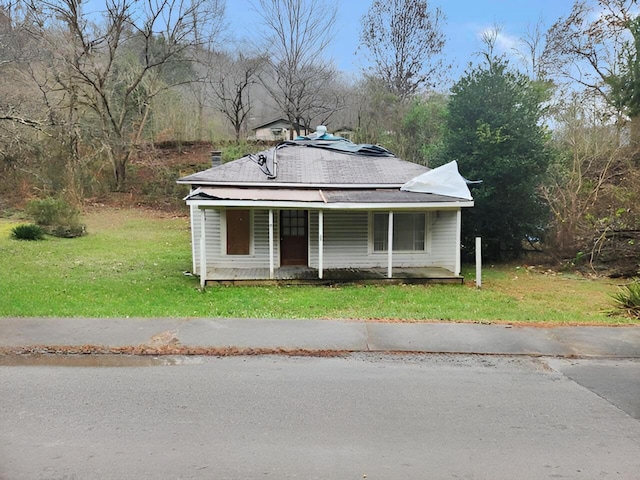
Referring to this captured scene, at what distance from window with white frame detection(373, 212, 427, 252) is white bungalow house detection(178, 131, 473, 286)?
30 mm

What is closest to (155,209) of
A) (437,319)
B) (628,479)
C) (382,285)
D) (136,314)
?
(382,285)

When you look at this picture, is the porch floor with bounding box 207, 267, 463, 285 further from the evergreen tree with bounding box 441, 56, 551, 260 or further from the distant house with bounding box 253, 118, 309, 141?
the distant house with bounding box 253, 118, 309, 141

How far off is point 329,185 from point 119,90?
25.2 meters

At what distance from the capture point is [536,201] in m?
16.6

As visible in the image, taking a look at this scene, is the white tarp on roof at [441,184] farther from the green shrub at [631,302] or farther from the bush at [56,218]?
the bush at [56,218]

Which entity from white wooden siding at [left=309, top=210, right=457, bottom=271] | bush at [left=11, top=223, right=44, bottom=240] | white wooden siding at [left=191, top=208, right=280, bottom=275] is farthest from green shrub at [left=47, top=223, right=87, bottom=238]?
white wooden siding at [left=309, top=210, right=457, bottom=271]

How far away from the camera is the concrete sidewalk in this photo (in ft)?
20.4

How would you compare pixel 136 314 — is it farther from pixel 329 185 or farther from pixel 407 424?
pixel 329 185

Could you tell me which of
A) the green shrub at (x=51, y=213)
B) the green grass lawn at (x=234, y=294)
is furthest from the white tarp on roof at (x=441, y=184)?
the green shrub at (x=51, y=213)

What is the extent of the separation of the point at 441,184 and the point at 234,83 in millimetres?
26495

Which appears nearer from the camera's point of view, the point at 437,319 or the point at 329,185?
the point at 437,319

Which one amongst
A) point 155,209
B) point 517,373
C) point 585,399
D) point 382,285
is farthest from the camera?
point 155,209

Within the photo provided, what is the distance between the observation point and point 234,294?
35.2 feet

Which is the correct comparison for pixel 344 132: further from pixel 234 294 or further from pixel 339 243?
pixel 234 294
